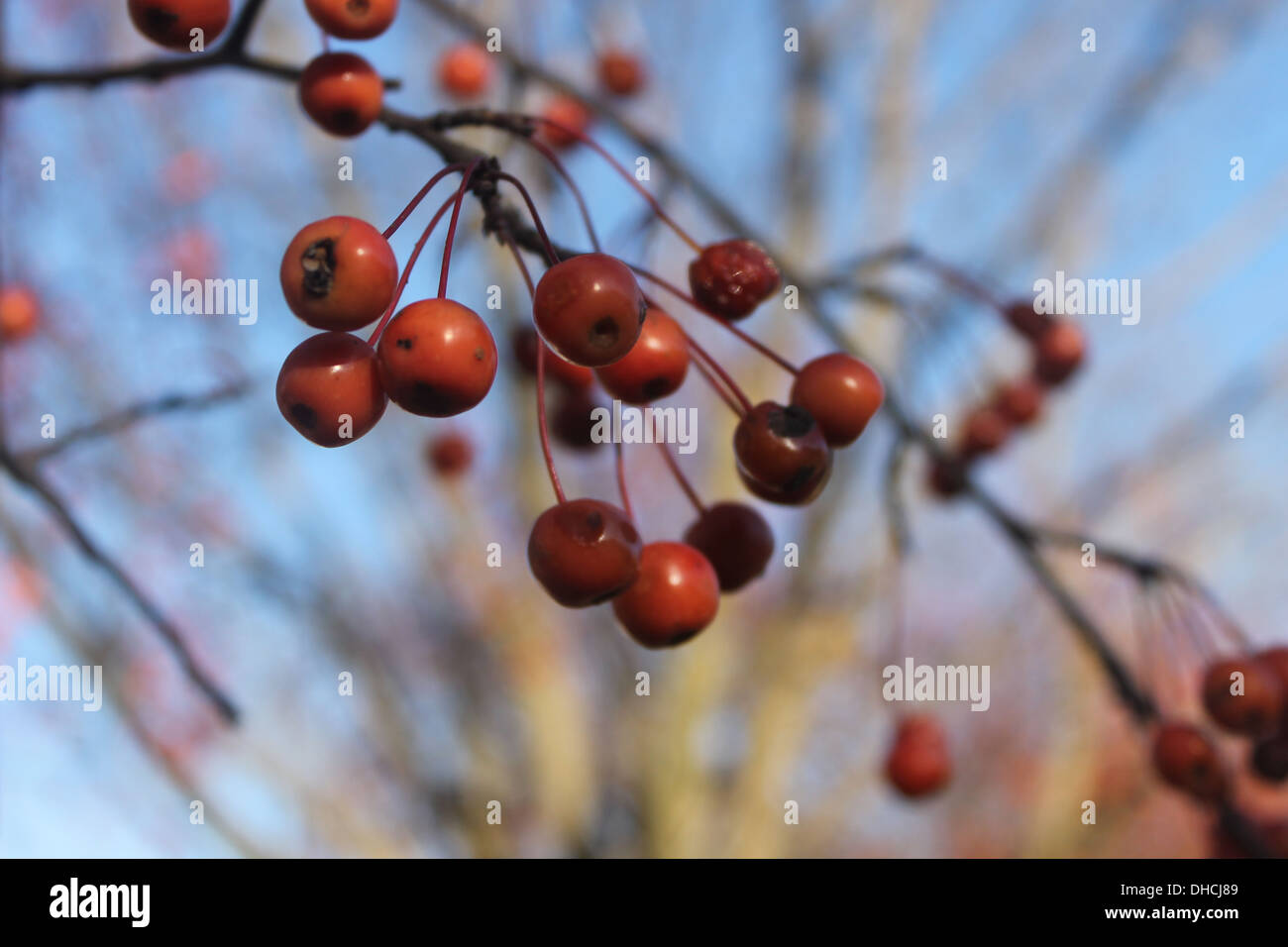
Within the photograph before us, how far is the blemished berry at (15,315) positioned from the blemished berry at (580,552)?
2.58m

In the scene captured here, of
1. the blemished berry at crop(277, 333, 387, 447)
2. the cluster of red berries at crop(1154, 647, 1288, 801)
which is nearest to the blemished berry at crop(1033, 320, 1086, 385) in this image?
the cluster of red berries at crop(1154, 647, 1288, 801)

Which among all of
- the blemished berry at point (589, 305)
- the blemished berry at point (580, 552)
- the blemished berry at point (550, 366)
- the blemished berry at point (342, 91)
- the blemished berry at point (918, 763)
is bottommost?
the blemished berry at point (918, 763)

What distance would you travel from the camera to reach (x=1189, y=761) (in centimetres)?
173

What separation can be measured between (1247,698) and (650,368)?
4.56 feet

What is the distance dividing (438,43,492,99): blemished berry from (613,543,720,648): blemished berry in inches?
94.9

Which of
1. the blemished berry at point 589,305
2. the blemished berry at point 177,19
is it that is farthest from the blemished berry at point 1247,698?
the blemished berry at point 177,19

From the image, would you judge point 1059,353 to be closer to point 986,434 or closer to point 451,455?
point 986,434

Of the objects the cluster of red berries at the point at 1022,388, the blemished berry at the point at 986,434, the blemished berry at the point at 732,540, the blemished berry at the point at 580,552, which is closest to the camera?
the blemished berry at the point at 580,552

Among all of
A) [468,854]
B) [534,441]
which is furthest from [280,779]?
[534,441]

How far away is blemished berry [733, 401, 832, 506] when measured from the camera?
1107 mm

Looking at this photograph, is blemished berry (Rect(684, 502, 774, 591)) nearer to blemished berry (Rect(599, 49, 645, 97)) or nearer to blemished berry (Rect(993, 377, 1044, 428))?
blemished berry (Rect(993, 377, 1044, 428))

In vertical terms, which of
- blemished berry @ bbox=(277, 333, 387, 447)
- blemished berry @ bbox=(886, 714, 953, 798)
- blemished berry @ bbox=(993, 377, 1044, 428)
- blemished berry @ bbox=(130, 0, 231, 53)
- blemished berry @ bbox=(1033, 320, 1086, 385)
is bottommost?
blemished berry @ bbox=(886, 714, 953, 798)

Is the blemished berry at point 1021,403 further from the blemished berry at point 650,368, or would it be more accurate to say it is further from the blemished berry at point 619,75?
the blemished berry at point 650,368

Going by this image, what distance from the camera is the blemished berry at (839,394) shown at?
3.74ft
